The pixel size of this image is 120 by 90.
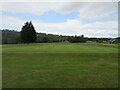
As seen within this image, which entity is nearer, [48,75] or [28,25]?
[48,75]

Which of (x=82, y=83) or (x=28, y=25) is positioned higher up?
(x=28, y=25)

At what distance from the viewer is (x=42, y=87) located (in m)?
4.20

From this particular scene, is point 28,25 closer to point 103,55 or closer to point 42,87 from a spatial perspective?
point 103,55

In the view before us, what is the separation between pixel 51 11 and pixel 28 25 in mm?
18934

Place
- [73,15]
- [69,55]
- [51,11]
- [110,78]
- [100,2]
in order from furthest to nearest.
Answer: [73,15] → [51,11] → [69,55] → [100,2] → [110,78]

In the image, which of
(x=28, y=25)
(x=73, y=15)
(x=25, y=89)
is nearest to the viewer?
(x=25, y=89)

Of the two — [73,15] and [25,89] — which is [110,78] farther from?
[73,15]

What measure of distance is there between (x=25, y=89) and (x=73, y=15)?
1209cm

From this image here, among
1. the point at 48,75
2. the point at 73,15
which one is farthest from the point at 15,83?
the point at 73,15

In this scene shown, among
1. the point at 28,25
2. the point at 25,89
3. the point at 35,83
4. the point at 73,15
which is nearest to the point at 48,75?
the point at 35,83

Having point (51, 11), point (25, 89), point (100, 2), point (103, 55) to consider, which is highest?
point (51, 11)

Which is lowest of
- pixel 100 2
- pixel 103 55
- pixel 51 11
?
pixel 103 55

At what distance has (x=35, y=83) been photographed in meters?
4.54

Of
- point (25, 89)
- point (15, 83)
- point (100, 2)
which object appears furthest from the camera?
point (100, 2)
